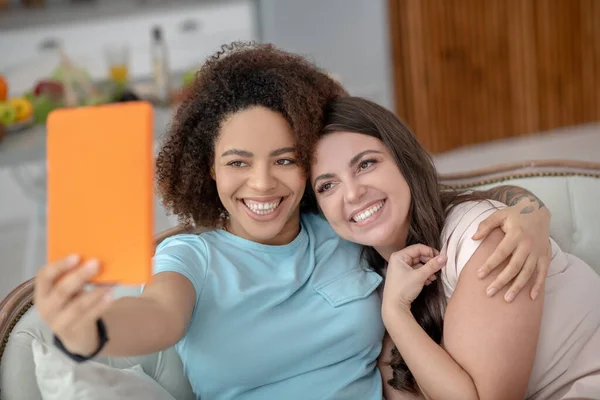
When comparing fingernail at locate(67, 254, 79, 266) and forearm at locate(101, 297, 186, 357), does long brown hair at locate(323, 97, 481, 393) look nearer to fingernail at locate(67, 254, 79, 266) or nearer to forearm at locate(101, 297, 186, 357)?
forearm at locate(101, 297, 186, 357)

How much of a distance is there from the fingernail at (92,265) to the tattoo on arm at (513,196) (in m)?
0.91

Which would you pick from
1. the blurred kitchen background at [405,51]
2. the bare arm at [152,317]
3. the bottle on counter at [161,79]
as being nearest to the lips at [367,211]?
the bare arm at [152,317]

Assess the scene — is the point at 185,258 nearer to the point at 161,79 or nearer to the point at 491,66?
the point at 161,79

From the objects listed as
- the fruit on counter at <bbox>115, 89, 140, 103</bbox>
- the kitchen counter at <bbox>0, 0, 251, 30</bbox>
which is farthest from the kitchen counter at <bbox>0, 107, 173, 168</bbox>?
the kitchen counter at <bbox>0, 0, 251, 30</bbox>

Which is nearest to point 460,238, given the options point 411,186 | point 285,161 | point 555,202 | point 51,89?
point 411,186

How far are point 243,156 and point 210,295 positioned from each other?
0.29 meters

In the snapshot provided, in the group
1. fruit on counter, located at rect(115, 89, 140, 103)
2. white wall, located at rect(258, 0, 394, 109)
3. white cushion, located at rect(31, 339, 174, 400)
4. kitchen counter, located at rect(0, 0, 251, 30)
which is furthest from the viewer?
white wall, located at rect(258, 0, 394, 109)

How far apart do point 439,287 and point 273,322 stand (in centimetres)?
36

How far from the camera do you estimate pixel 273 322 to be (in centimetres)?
158

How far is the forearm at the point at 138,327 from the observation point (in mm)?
1204

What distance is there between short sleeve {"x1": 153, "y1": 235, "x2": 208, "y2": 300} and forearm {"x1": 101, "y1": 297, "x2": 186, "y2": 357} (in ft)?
0.44

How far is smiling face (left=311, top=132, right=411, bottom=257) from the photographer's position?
162cm

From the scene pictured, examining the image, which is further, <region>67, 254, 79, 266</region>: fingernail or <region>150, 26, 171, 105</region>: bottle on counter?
<region>150, 26, 171, 105</region>: bottle on counter

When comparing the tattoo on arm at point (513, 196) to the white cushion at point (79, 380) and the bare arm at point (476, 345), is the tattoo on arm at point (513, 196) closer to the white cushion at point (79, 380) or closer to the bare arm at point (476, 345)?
the bare arm at point (476, 345)
